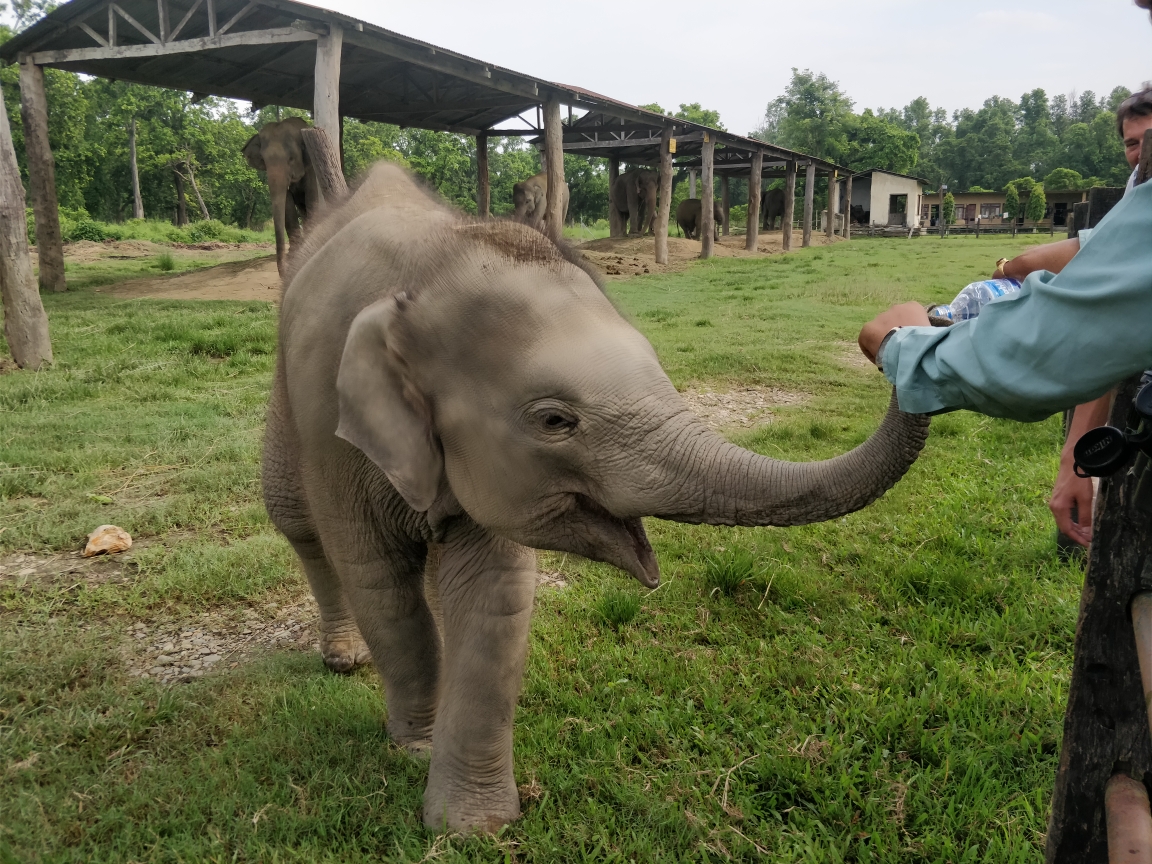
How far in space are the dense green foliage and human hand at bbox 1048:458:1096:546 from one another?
50.0 meters

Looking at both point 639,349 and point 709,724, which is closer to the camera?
point 639,349

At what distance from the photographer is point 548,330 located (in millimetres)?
1852

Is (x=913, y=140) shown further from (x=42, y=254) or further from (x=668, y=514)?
(x=668, y=514)

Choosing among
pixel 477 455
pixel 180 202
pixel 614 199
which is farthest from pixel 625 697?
pixel 180 202

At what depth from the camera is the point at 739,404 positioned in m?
6.67

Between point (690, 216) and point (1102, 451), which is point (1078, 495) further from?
point (690, 216)

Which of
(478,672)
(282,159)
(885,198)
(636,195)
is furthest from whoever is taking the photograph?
(885,198)

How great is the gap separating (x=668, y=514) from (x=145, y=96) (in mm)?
44567

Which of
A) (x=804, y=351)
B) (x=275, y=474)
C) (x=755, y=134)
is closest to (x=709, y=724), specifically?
(x=275, y=474)

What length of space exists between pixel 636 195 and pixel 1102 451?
2567 centimetres

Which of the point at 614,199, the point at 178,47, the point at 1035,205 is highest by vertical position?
the point at 178,47

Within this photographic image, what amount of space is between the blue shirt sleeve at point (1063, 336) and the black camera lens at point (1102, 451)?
7cm

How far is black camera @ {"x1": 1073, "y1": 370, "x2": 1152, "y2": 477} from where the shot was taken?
1242 mm

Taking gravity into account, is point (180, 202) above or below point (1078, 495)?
above
